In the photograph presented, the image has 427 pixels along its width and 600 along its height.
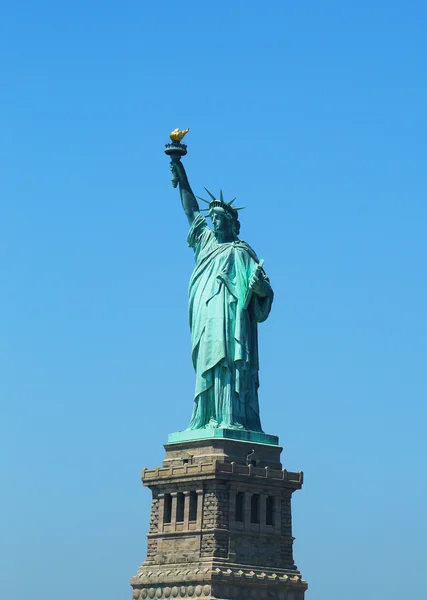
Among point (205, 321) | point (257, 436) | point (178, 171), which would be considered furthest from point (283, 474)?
point (178, 171)

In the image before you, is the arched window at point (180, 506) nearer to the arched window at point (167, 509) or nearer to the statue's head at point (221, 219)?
the arched window at point (167, 509)

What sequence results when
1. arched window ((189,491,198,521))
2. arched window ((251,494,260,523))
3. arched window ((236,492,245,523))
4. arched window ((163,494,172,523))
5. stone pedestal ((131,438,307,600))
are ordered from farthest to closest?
arched window ((163,494,172,523)) → arched window ((251,494,260,523)) → arched window ((189,491,198,521)) → arched window ((236,492,245,523)) → stone pedestal ((131,438,307,600))

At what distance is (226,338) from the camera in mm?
72625

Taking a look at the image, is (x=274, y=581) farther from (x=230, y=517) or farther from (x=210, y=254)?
(x=210, y=254)

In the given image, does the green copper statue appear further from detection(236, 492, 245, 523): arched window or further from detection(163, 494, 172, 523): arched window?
detection(163, 494, 172, 523): arched window

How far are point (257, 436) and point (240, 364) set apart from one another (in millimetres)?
2764

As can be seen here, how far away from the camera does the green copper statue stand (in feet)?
237

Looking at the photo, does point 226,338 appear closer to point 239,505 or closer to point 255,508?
point 239,505

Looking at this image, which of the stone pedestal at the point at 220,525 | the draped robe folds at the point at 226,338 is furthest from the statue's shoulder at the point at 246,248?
the stone pedestal at the point at 220,525

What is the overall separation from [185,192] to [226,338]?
706 cm

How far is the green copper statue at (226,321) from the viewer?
237 ft

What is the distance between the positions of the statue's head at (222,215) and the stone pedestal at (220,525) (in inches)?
339

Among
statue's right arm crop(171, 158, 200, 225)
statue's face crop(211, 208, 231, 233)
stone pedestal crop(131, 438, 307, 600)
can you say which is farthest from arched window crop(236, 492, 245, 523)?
statue's right arm crop(171, 158, 200, 225)

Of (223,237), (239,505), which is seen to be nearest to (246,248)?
(223,237)
